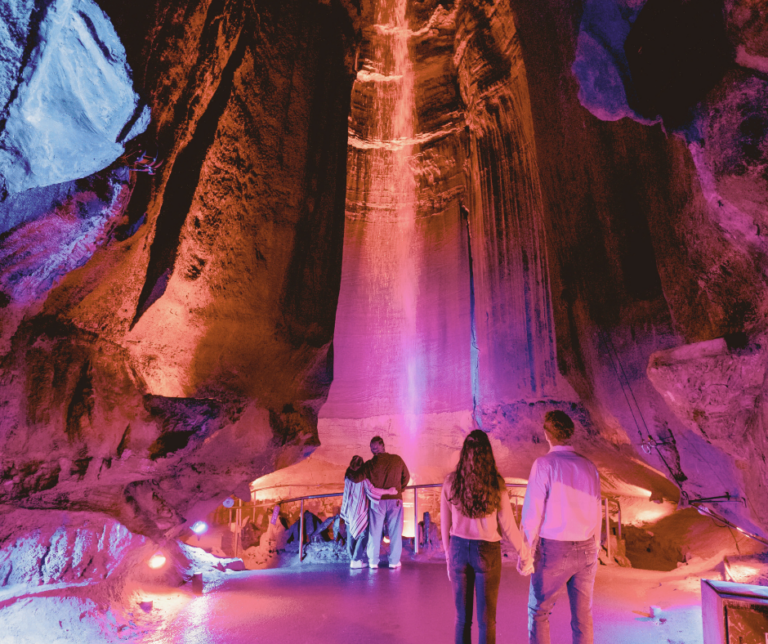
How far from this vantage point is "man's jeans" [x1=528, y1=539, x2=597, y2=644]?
279 cm

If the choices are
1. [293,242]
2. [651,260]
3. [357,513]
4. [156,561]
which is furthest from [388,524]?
[651,260]

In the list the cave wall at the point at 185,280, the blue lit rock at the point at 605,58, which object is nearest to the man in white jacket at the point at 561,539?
the blue lit rock at the point at 605,58

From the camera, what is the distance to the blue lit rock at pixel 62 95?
2430 mm

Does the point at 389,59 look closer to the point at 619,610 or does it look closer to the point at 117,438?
the point at 117,438

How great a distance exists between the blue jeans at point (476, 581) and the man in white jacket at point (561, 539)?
20 centimetres

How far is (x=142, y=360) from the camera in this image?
16.0 feet

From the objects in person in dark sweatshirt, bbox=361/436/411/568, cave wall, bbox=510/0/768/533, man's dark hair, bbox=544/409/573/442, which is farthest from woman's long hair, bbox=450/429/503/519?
person in dark sweatshirt, bbox=361/436/411/568

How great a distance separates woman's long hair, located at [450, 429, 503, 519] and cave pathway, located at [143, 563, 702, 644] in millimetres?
1490

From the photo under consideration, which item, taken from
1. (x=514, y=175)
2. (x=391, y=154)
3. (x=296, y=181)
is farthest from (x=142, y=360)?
(x=391, y=154)

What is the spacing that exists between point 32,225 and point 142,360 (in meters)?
2.25

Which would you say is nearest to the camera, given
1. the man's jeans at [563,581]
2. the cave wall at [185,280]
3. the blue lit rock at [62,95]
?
the blue lit rock at [62,95]

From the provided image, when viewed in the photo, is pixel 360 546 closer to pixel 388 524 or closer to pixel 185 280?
pixel 388 524

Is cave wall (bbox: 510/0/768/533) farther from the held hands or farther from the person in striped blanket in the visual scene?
the person in striped blanket

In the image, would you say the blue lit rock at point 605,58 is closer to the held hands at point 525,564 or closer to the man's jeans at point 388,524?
the held hands at point 525,564
